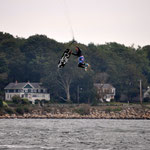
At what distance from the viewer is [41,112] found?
106625mm

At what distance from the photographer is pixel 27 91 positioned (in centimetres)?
13612

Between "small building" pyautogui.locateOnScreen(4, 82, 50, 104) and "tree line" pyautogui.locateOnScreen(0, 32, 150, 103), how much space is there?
7.21 ft

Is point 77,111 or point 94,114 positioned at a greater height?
point 77,111

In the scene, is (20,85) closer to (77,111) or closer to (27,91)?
(27,91)

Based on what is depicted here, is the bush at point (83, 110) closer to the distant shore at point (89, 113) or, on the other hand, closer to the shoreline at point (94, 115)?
the distant shore at point (89, 113)

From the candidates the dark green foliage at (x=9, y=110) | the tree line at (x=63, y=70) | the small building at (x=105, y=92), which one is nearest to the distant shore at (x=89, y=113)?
the dark green foliage at (x=9, y=110)

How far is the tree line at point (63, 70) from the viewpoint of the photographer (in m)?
128

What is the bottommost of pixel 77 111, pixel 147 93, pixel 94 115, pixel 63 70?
pixel 94 115

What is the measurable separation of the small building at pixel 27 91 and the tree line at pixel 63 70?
7.21 feet

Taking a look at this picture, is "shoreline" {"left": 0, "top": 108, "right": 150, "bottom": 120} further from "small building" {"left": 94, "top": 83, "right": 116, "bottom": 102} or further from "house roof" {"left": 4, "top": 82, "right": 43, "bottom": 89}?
"house roof" {"left": 4, "top": 82, "right": 43, "bottom": 89}

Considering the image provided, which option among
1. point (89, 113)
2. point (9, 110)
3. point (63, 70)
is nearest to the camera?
point (9, 110)

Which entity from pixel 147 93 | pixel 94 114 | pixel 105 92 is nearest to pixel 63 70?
pixel 105 92

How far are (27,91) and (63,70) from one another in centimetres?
1463

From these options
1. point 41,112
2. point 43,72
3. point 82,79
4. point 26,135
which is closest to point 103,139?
point 26,135
